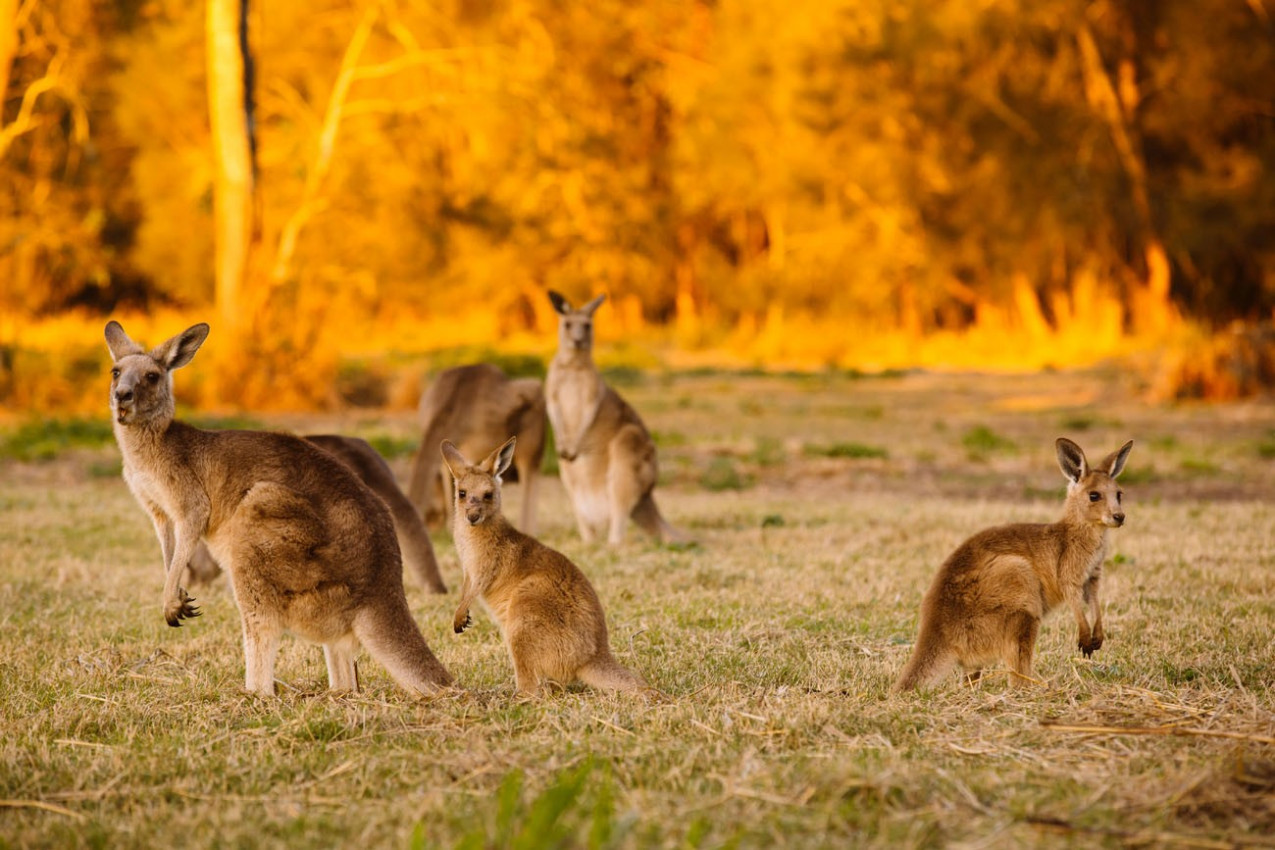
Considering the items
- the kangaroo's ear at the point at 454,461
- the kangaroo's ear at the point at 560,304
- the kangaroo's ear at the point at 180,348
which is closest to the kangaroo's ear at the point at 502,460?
the kangaroo's ear at the point at 454,461

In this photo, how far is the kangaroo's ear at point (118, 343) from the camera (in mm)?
4918

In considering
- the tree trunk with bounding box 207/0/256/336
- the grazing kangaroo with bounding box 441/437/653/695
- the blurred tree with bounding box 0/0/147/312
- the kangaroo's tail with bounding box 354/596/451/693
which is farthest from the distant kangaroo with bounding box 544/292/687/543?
the blurred tree with bounding box 0/0/147/312

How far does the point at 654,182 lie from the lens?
3219cm

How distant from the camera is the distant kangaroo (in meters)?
7.87

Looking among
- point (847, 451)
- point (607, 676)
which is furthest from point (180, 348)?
point (847, 451)

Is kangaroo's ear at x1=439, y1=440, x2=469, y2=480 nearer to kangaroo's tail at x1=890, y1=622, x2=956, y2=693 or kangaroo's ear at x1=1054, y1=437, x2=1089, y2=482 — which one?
kangaroo's tail at x1=890, y1=622, x2=956, y2=693

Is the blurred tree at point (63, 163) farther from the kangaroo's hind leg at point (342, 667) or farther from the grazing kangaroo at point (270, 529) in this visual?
the kangaroo's hind leg at point (342, 667)

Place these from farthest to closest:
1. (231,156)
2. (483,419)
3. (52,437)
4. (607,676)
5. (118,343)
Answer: (231,156), (52,437), (483,419), (118,343), (607,676)

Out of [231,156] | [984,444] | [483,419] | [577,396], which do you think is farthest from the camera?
[231,156]

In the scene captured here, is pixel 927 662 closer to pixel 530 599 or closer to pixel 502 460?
pixel 530 599

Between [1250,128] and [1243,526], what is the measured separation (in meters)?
16.8

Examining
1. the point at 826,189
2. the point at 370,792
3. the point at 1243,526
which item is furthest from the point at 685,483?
the point at 826,189

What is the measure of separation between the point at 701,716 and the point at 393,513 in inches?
92.8

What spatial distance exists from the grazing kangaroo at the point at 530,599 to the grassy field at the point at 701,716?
0.12 m
